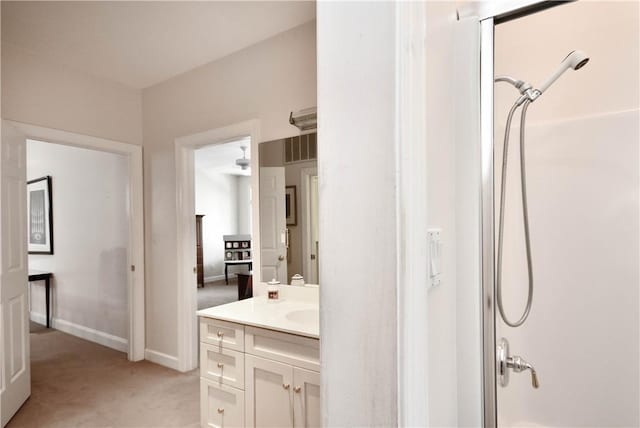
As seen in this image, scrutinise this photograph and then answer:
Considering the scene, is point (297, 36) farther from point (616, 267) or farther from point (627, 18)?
point (616, 267)

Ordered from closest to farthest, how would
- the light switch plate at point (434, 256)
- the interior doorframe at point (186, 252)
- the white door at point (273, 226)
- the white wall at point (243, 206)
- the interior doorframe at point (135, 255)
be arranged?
the light switch plate at point (434, 256) < the white door at point (273, 226) < the interior doorframe at point (186, 252) < the interior doorframe at point (135, 255) < the white wall at point (243, 206)

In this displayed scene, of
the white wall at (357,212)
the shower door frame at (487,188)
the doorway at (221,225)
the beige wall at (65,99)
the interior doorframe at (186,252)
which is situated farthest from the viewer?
the doorway at (221,225)

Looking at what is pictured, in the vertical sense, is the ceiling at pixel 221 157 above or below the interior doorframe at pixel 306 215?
above

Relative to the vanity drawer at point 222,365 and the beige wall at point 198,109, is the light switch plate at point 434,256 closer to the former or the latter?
the vanity drawer at point 222,365

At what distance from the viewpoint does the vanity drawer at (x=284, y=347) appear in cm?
166

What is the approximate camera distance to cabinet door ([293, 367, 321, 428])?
5.35 feet

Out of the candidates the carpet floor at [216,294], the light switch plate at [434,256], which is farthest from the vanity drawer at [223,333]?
the carpet floor at [216,294]

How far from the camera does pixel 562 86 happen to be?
1.85 m

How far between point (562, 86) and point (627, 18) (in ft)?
1.17

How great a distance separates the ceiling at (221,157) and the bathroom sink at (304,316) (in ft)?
11.0

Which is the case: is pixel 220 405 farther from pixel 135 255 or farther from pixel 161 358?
pixel 135 255

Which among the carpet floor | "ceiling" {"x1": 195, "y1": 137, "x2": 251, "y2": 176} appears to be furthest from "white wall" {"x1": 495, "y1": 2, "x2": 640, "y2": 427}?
the carpet floor

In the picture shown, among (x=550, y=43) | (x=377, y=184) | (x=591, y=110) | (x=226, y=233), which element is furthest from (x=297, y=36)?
(x=226, y=233)

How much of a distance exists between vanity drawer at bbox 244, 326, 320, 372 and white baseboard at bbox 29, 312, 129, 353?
7.98 feet
